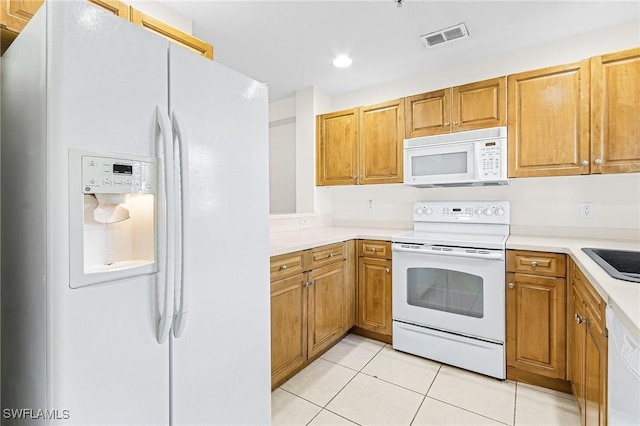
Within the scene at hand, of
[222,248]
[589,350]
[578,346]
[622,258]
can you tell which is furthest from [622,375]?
[222,248]

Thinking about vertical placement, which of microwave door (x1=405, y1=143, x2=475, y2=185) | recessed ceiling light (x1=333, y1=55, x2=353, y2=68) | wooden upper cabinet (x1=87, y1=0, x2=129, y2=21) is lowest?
microwave door (x1=405, y1=143, x2=475, y2=185)

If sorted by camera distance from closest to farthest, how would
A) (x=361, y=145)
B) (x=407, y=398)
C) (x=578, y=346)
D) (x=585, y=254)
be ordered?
(x=578, y=346) < (x=585, y=254) < (x=407, y=398) < (x=361, y=145)

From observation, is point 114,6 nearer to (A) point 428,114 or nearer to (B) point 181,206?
(B) point 181,206

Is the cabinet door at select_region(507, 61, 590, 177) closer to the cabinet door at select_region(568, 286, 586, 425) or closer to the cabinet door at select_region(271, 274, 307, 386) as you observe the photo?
the cabinet door at select_region(568, 286, 586, 425)

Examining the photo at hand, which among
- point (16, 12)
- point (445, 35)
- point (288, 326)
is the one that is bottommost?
point (288, 326)

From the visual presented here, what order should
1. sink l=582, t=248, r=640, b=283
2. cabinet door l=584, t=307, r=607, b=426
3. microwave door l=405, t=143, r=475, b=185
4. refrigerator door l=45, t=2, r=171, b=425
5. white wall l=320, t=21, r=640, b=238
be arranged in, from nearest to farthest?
refrigerator door l=45, t=2, r=171, b=425, cabinet door l=584, t=307, r=607, b=426, sink l=582, t=248, r=640, b=283, white wall l=320, t=21, r=640, b=238, microwave door l=405, t=143, r=475, b=185

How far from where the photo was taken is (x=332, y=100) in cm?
358

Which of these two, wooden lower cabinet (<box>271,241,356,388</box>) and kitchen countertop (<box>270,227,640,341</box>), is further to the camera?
wooden lower cabinet (<box>271,241,356,388</box>)

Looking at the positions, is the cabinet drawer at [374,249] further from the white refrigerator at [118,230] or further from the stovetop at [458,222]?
the white refrigerator at [118,230]

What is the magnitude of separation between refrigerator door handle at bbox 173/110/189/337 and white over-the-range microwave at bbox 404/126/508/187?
6.79ft

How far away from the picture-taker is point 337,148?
10.6 feet

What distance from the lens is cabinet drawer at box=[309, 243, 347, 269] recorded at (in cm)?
227

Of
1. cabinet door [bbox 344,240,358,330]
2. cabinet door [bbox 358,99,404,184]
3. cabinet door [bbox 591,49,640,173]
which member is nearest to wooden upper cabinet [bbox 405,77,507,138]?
cabinet door [bbox 358,99,404,184]

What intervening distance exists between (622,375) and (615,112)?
1.77 m
